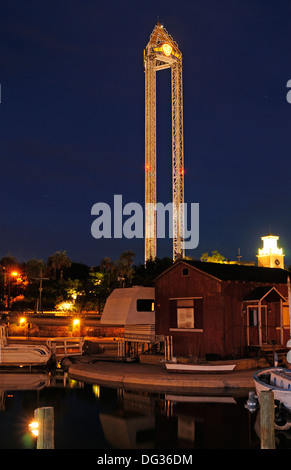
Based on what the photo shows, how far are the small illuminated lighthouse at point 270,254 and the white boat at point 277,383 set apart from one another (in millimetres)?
71485

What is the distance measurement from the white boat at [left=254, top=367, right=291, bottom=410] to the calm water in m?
1.25

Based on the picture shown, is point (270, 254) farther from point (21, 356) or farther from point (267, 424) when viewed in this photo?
point (267, 424)

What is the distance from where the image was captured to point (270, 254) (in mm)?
90000

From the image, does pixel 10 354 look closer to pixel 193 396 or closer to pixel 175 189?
pixel 193 396

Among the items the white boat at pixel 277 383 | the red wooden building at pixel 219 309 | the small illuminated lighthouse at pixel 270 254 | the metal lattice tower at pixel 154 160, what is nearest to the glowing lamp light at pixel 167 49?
the metal lattice tower at pixel 154 160

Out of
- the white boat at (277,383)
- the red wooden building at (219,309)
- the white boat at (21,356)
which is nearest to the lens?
the white boat at (277,383)

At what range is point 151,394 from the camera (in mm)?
21875

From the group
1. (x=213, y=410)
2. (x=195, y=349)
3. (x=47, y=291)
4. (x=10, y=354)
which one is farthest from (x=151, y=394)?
(x=47, y=291)

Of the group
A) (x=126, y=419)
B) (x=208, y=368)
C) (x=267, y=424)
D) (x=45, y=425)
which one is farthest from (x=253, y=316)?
(x=45, y=425)

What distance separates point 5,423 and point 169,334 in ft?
44.1

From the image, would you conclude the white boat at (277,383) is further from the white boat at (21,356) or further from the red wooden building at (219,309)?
the white boat at (21,356)

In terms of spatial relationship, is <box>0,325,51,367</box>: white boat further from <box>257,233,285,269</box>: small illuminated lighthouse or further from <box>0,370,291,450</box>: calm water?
<box>257,233,285,269</box>: small illuminated lighthouse

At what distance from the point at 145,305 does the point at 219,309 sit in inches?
234

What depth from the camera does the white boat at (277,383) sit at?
1600cm
